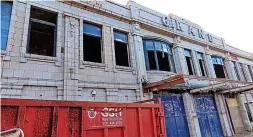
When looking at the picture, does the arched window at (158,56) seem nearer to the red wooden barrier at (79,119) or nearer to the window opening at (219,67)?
the red wooden barrier at (79,119)

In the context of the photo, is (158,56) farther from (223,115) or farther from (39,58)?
(223,115)

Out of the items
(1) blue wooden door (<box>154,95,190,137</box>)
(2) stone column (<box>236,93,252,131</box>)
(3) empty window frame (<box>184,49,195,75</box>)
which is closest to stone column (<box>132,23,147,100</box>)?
(1) blue wooden door (<box>154,95,190,137</box>)

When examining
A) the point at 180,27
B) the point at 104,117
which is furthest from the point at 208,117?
the point at 104,117

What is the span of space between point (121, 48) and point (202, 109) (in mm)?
8071

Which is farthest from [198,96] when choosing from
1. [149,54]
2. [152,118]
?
[152,118]

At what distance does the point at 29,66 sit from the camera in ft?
22.5

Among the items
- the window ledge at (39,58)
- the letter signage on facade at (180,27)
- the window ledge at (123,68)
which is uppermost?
the letter signage on facade at (180,27)

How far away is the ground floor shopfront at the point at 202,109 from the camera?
1083 centimetres

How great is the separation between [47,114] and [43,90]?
13.0 ft

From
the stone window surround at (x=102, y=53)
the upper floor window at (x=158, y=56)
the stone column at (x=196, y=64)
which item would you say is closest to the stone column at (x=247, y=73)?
the stone column at (x=196, y=64)

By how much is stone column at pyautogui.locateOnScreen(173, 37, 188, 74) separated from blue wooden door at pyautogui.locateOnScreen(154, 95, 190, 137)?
7.10 feet

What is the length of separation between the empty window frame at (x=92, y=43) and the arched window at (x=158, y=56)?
3.41 meters

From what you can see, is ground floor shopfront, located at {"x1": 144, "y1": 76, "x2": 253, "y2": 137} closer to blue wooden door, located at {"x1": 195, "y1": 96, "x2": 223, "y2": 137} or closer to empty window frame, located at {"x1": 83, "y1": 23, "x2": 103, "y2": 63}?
blue wooden door, located at {"x1": 195, "y1": 96, "x2": 223, "y2": 137}

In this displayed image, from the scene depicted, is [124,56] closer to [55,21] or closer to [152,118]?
[55,21]
